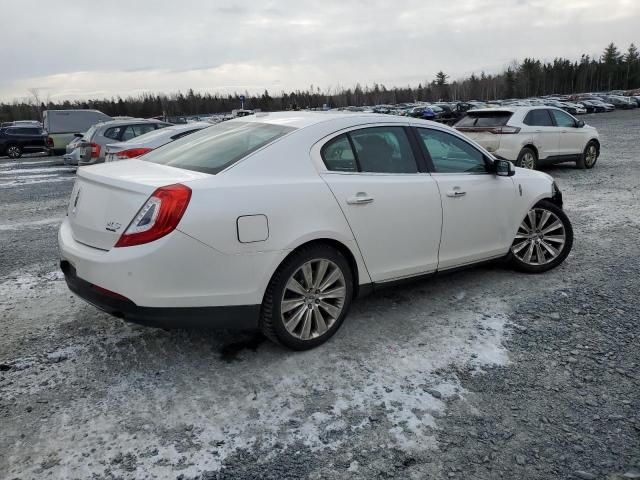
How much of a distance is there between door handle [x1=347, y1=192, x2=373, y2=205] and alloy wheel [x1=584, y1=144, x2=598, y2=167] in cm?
1126

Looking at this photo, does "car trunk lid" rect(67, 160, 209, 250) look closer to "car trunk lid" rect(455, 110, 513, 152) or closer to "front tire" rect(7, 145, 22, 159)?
"car trunk lid" rect(455, 110, 513, 152)

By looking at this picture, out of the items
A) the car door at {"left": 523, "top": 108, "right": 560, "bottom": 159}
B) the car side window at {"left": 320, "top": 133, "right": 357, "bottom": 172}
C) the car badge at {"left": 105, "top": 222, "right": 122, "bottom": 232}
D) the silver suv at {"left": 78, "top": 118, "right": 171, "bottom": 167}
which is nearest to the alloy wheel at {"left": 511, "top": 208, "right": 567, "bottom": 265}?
the car side window at {"left": 320, "top": 133, "right": 357, "bottom": 172}

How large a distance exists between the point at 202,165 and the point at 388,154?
1.42m

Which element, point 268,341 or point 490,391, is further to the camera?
Result: point 268,341

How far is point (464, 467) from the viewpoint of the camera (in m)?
2.46

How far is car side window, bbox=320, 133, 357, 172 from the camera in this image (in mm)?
3597

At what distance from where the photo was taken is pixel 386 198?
3.77 metres

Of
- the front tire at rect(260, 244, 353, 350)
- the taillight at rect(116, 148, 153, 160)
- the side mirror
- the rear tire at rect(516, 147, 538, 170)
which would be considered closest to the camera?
the front tire at rect(260, 244, 353, 350)

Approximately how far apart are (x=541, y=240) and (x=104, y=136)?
39.0ft

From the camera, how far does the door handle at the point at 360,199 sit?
141 inches

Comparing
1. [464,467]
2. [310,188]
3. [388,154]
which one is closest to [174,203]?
[310,188]

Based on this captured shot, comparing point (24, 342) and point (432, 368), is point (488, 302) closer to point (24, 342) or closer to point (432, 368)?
point (432, 368)

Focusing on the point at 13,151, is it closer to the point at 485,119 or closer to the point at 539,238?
the point at 485,119

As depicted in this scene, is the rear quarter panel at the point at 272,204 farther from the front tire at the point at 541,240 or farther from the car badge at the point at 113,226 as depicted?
the front tire at the point at 541,240
